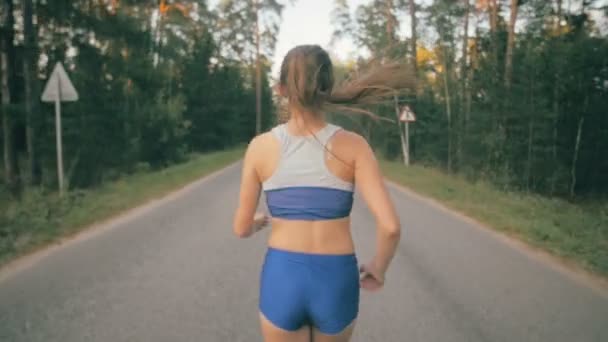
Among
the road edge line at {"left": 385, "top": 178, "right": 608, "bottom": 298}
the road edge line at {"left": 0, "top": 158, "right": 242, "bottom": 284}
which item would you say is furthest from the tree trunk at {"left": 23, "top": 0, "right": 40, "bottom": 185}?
the road edge line at {"left": 385, "top": 178, "right": 608, "bottom": 298}

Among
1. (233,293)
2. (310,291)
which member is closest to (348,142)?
(310,291)

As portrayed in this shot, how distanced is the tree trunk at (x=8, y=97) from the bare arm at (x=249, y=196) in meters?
13.8

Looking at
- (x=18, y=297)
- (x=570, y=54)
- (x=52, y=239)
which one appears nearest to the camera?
(x=18, y=297)

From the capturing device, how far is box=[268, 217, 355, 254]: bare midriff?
2.07 meters

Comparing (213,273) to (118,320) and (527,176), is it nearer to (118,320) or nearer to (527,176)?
(118,320)

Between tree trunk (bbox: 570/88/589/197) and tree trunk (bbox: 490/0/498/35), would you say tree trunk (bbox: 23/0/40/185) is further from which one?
tree trunk (bbox: 490/0/498/35)

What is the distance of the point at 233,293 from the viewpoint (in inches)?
217

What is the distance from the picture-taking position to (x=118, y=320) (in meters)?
4.64

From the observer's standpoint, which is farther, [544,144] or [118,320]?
[544,144]

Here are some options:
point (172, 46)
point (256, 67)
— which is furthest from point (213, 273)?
point (256, 67)

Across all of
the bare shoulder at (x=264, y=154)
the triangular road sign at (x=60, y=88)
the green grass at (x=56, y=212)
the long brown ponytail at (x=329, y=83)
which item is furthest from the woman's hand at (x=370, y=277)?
the triangular road sign at (x=60, y=88)

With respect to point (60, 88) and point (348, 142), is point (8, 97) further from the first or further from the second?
point (348, 142)

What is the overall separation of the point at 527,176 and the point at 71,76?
1625cm

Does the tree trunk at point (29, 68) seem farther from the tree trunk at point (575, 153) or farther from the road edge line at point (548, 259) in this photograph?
the tree trunk at point (575, 153)
